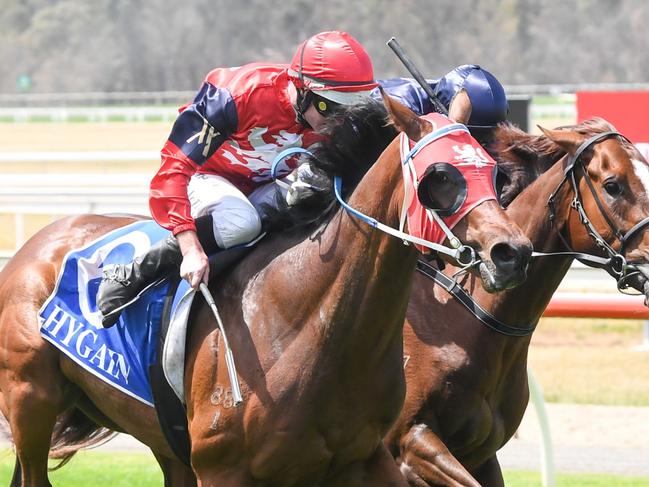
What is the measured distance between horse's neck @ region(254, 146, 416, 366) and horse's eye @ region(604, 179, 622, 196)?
1.03 metres

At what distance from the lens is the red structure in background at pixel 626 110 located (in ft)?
30.1

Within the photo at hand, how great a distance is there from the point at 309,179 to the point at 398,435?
122 centimetres

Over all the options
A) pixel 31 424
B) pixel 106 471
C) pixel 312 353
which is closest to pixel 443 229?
pixel 312 353

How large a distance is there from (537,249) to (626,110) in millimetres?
5050

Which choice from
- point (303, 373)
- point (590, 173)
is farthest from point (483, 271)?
point (590, 173)

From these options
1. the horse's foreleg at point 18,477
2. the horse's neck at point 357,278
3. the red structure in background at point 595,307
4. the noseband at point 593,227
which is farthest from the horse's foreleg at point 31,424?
the red structure in background at point 595,307

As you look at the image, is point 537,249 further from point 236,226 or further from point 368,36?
point 368,36

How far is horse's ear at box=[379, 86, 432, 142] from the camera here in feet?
11.6

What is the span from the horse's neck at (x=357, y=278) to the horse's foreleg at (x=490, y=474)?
1.19m

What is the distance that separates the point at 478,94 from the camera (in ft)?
15.6

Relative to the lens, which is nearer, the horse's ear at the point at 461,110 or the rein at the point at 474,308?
the horse's ear at the point at 461,110

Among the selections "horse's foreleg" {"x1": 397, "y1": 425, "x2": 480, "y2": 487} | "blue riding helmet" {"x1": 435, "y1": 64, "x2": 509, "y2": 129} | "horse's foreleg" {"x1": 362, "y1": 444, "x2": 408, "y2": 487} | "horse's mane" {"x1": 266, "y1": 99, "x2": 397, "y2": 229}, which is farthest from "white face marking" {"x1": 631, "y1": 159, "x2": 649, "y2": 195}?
→ "horse's foreleg" {"x1": 362, "y1": 444, "x2": 408, "y2": 487}

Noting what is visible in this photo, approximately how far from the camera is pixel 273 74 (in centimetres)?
418

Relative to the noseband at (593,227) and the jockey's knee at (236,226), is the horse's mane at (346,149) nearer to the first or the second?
the jockey's knee at (236,226)
